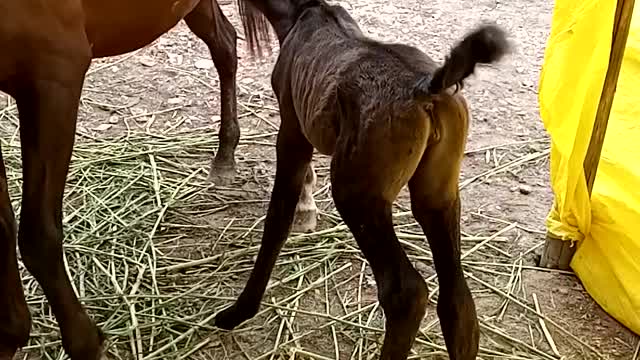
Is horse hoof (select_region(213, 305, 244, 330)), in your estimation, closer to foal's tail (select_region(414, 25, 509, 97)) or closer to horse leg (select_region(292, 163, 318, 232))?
horse leg (select_region(292, 163, 318, 232))

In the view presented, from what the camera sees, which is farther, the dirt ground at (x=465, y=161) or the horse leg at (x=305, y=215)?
the horse leg at (x=305, y=215)

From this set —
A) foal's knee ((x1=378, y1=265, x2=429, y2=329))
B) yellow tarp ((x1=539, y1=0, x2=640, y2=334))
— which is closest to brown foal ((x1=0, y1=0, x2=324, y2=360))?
foal's knee ((x1=378, y1=265, x2=429, y2=329))

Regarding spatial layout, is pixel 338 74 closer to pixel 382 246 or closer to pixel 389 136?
pixel 389 136

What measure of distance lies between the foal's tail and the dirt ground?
0.13m

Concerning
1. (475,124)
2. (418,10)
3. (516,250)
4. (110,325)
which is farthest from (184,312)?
(418,10)

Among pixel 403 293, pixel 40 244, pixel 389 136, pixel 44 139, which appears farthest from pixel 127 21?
pixel 403 293

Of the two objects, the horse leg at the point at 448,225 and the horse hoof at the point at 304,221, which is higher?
the horse leg at the point at 448,225

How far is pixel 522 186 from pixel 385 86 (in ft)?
4.42

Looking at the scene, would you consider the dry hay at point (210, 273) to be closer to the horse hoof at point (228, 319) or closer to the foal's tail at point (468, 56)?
the horse hoof at point (228, 319)

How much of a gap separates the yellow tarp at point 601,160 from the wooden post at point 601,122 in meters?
0.03

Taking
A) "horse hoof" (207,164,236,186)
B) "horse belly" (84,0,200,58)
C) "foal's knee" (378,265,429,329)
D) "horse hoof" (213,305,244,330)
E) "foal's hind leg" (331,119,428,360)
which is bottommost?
"horse hoof" (213,305,244,330)

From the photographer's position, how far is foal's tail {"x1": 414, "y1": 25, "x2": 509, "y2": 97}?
1593 mm

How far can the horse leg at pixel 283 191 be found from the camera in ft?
7.16

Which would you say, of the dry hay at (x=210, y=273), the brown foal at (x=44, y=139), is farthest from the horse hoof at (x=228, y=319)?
the brown foal at (x=44, y=139)
